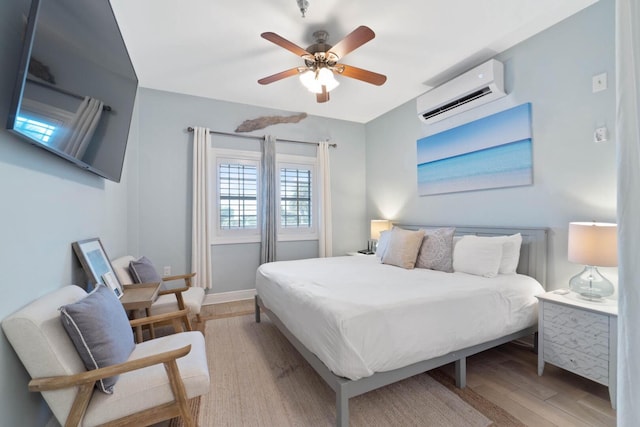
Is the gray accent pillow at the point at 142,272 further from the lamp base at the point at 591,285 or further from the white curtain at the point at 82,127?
the lamp base at the point at 591,285

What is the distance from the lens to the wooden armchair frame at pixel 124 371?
1166 mm

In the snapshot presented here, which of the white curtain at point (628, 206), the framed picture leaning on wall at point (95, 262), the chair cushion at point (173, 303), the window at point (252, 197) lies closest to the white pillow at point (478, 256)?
the white curtain at point (628, 206)

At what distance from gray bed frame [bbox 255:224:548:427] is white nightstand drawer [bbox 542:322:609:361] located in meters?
0.22

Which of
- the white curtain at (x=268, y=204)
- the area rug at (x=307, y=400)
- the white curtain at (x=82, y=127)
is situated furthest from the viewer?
the white curtain at (x=268, y=204)

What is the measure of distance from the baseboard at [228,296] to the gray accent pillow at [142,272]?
116 cm

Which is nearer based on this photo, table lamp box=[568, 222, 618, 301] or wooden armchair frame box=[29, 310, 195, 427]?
wooden armchair frame box=[29, 310, 195, 427]

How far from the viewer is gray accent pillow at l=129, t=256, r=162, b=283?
2.70 metres

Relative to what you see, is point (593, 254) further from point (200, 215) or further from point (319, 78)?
point (200, 215)

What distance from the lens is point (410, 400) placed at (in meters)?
1.84

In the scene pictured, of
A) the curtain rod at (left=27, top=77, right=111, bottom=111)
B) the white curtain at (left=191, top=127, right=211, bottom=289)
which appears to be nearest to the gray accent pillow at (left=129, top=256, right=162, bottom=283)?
the white curtain at (left=191, top=127, right=211, bottom=289)

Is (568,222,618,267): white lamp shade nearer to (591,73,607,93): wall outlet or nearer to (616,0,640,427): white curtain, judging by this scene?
(591,73,607,93): wall outlet

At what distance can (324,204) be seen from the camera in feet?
14.9

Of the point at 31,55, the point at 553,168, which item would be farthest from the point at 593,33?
the point at 31,55

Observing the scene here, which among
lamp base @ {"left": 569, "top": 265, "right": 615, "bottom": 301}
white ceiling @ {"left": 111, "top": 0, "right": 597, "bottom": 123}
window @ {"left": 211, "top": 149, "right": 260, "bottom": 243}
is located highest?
white ceiling @ {"left": 111, "top": 0, "right": 597, "bottom": 123}
